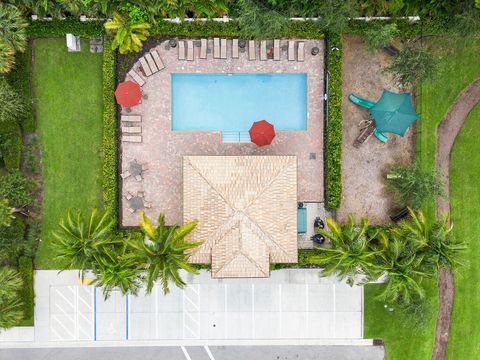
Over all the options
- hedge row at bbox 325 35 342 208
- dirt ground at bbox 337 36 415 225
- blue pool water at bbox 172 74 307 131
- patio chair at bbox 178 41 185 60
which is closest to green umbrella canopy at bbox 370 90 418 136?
dirt ground at bbox 337 36 415 225

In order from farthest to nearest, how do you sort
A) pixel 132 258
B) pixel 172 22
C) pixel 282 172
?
pixel 172 22
pixel 282 172
pixel 132 258

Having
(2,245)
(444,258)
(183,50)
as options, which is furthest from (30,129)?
(444,258)

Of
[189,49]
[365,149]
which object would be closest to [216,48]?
[189,49]

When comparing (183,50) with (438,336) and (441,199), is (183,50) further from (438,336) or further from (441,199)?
(438,336)

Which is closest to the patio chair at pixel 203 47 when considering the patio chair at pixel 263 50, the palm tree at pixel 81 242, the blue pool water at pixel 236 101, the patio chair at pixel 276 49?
the blue pool water at pixel 236 101

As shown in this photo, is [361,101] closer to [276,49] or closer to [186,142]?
[276,49]
